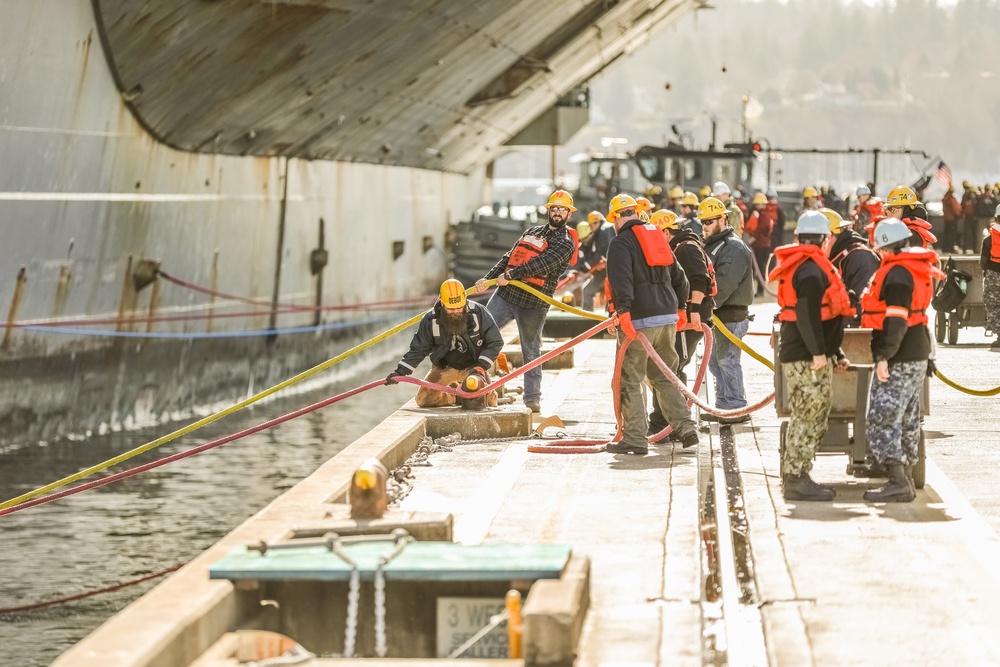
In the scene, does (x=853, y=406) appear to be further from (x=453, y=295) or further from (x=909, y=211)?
(x=909, y=211)

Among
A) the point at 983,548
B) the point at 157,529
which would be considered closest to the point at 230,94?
the point at 157,529

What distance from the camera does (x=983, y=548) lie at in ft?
27.9

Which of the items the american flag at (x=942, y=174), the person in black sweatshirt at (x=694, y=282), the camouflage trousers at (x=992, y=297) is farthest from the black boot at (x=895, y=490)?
the american flag at (x=942, y=174)

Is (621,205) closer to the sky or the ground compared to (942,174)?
closer to the ground

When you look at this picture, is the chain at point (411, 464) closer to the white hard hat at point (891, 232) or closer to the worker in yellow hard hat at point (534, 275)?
the worker in yellow hard hat at point (534, 275)

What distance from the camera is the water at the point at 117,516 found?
37.4ft

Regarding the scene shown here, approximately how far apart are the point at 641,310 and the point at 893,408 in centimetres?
252

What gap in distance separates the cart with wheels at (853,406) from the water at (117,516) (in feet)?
17.1

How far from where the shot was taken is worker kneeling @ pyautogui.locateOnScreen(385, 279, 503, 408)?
12531 mm

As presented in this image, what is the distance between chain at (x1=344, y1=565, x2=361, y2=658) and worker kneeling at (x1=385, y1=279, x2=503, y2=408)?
5.45 meters

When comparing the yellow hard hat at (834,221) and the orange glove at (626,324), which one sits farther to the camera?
the yellow hard hat at (834,221)

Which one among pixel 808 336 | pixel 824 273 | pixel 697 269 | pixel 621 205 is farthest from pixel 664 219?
pixel 808 336

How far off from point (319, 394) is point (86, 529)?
12098 mm

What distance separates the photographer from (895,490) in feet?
31.9
